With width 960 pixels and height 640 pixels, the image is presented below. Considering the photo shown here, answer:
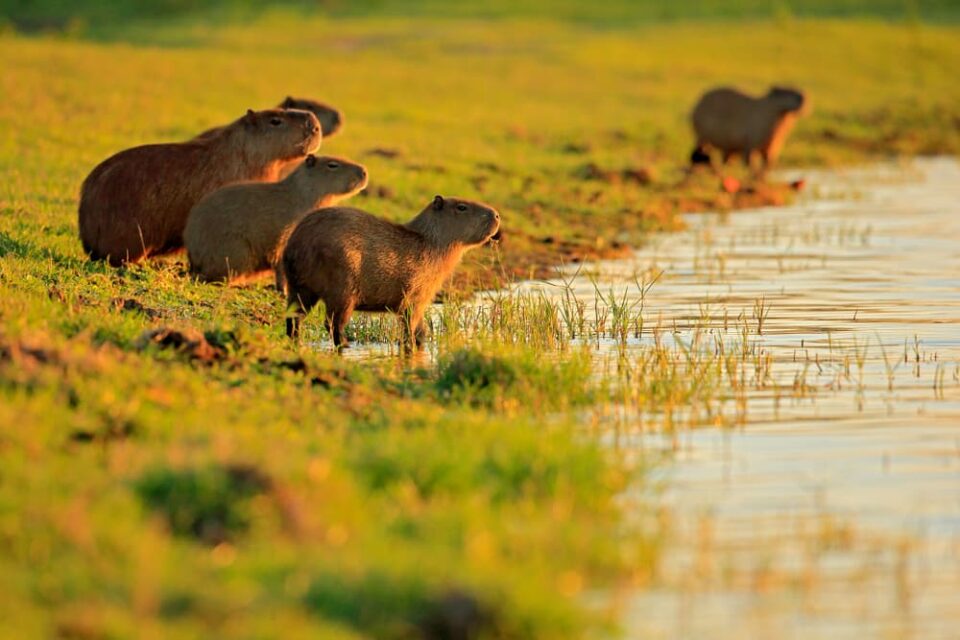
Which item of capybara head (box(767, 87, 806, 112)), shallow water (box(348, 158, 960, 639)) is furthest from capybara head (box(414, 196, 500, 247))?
capybara head (box(767, 87, 806, 112))

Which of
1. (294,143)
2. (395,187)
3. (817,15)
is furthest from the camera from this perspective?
(817,15)

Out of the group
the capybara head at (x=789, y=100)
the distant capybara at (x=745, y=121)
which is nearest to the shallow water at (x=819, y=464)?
the distant capybara at (x=745, y=121)

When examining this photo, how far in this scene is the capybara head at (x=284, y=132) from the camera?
1099 centimetres

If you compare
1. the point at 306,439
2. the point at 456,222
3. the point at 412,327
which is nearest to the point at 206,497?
the point at 306,439

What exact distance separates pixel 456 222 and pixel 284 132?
2.13 m

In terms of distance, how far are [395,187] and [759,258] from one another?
11.7ft

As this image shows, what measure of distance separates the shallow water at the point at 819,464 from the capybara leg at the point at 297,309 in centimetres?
196

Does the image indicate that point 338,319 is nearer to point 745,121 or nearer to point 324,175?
point 324,175

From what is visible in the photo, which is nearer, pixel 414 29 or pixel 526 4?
pixel 414 29

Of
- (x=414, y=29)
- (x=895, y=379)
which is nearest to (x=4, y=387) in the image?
(x=895, y=379)

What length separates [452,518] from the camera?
16.1ft

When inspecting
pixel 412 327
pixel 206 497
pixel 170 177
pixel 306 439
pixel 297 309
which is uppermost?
pixel 170 177

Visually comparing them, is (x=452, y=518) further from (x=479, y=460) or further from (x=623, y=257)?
(x=623, y=257)

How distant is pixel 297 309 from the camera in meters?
8.95
